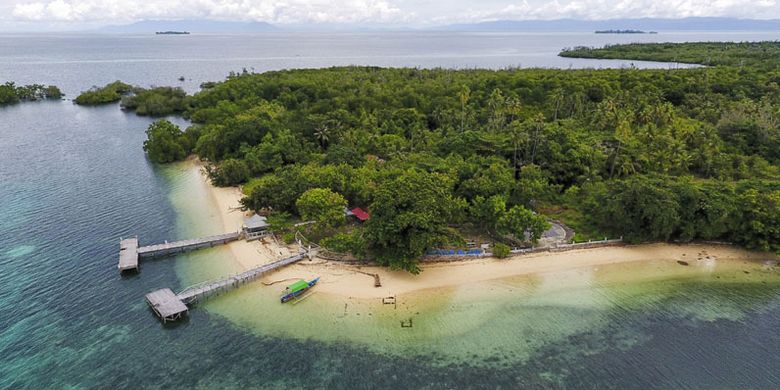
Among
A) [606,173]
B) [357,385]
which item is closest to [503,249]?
[357,385]

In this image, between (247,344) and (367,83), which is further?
(367,83)

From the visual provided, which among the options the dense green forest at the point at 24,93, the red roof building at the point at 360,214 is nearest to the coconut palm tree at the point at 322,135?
the red roof building at the point at 360,214

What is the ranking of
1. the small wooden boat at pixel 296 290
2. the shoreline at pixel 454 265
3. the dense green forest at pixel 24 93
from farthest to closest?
the dense green forest at pixel 24 93
the shoreline at pixel 454 265
the small wooden boat at pixel 296 290

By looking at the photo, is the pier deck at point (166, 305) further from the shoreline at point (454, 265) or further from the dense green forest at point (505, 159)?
the dense green forest at point (505, 159)

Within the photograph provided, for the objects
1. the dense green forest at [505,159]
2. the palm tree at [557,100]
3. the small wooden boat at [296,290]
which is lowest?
the small wooden boat at [296,290]

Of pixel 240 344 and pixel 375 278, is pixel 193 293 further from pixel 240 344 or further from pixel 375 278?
pixel 375 278

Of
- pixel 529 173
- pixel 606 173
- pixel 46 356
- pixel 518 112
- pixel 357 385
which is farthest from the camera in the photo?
pixel 518 112

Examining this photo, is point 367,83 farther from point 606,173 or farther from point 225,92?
point 606,173

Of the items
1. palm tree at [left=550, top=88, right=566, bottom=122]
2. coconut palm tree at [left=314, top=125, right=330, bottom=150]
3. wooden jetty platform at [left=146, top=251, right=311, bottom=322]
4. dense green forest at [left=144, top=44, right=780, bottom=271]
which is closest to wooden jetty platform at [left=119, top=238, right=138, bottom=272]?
wooden jetty platform at [left=146, top=251, right=311, bottom=322]
